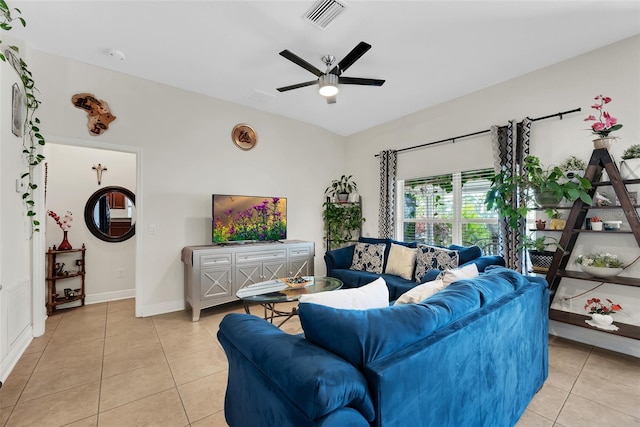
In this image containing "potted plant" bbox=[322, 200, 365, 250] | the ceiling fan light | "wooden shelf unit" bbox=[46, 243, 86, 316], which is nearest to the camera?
the ceiling fan light

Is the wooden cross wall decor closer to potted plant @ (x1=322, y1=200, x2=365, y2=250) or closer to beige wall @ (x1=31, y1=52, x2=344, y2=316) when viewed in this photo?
beige wall @ (x1=31, y1=52, x2=344, y2=316)

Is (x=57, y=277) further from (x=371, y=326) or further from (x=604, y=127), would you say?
(x=604, y=127)

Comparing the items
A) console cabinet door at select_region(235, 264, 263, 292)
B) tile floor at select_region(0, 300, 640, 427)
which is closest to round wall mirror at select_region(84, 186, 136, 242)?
tile floor at select_region(0, 300, 640, 427)

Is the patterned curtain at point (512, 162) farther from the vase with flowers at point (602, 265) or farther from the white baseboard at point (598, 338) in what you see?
the white baseboard at point (598, 338)

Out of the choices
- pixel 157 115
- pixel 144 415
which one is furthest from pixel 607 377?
pixel 157 115

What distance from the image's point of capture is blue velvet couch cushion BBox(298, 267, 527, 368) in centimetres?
98

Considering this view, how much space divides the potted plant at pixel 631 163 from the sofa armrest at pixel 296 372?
308cm

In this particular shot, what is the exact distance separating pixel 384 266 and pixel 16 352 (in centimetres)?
386

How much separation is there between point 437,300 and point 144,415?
194 cm

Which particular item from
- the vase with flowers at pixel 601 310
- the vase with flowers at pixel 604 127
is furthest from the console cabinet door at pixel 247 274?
the vase with flowers at pixel 604 127

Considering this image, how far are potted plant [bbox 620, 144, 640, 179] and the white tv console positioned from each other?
3526mm

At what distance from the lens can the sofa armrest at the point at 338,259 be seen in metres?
4.16

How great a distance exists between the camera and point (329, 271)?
4.14 m

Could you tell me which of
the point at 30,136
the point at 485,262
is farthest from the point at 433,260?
the point at 30,136
